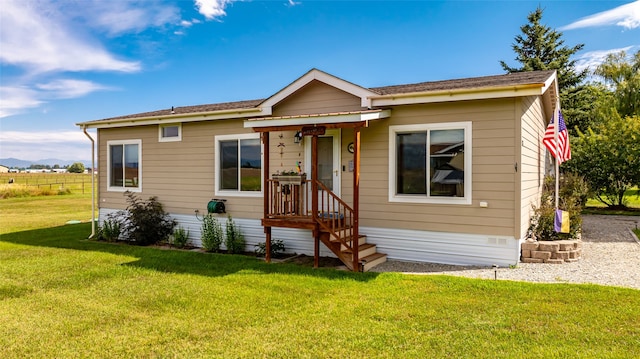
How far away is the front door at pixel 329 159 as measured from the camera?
792 cm

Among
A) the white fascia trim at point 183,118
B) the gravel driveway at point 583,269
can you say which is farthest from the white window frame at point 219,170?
the gravel driveway at point 583,269

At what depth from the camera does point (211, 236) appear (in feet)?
28.4

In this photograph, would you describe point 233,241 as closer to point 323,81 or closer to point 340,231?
point 340,231

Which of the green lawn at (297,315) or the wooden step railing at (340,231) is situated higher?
the wooden step railing at (340,231)

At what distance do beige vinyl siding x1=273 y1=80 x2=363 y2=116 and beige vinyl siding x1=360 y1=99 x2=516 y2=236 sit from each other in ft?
2.31

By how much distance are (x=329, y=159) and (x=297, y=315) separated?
13.4 ft

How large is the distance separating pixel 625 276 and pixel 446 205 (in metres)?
2.79

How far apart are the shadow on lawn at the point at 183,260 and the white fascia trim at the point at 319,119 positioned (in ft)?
8.34

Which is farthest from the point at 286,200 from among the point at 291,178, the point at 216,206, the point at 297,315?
the point at 297,315

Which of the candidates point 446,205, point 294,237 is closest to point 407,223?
point 446,205

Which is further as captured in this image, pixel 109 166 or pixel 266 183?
pixel 109 166

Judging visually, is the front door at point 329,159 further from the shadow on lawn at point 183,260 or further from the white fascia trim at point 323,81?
the shadow on lawn at point 183,260

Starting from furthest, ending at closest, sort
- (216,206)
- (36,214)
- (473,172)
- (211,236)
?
(36,214)
(216,206)
(211,236)
(473,172)

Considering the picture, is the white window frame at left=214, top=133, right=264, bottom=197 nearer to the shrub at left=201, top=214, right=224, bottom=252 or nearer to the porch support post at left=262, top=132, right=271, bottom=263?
the shrub at left=201, top=214, right=224, bottom=252
